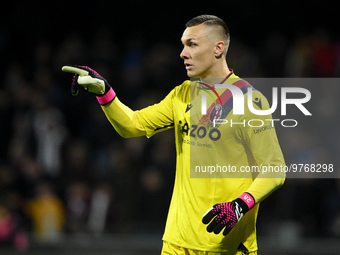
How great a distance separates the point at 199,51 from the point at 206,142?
0.57 m

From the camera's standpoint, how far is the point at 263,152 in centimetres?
354

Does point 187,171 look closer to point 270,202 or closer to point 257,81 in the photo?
point 270,202

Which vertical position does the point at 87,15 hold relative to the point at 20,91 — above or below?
above

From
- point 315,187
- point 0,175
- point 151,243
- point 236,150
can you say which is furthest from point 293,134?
point 236,150

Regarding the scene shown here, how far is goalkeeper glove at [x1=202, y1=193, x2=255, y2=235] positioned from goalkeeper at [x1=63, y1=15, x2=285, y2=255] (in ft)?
0.42

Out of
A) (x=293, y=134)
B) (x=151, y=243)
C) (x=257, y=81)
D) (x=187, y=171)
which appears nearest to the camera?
(x=187, y=171)

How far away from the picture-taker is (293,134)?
843cm

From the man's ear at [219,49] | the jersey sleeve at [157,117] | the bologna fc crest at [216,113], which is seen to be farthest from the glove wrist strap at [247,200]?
the man's ear at [219,49]

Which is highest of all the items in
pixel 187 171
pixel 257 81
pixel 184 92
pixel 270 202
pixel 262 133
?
pixel 257 81

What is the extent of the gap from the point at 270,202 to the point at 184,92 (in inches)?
182

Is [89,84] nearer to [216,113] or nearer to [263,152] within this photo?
[216,113]

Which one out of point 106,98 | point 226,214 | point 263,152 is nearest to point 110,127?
point 106,98

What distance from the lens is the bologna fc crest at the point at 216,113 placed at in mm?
3795

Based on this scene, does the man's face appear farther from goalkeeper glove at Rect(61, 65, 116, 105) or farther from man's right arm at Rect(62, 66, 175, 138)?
goalkeeper glove at Rect(61, 65, 116, 105)
